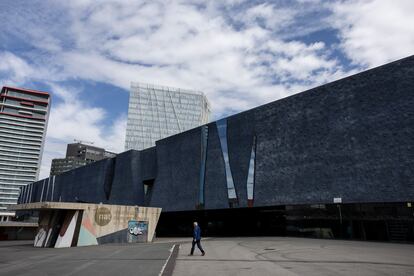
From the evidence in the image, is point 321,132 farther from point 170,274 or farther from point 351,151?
point 170,274

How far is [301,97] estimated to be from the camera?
38469mm

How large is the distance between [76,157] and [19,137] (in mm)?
33206

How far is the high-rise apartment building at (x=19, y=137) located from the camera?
15800 cm

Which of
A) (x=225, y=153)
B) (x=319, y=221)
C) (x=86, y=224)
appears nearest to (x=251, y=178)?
(x=225, y=153)

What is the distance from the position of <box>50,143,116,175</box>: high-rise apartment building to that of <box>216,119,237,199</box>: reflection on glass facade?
475ft

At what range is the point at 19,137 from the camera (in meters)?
162

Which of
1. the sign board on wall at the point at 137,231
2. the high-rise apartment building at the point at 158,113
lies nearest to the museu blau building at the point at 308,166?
the sign board on wall at the point at 137,231

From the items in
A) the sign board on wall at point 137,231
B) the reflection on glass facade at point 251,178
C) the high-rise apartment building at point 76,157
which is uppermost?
the high-rise apartment building at point 76,157

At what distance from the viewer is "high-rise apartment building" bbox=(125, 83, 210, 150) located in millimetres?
120375

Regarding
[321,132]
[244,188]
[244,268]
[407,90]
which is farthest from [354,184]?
[244,268]

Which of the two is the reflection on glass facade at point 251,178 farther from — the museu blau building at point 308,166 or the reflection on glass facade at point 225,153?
the reflection on glass facade at point 225,153

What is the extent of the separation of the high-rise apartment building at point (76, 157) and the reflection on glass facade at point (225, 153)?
144673mm

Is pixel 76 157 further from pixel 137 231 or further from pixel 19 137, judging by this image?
pixel 137 231

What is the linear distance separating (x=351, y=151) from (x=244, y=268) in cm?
2449
